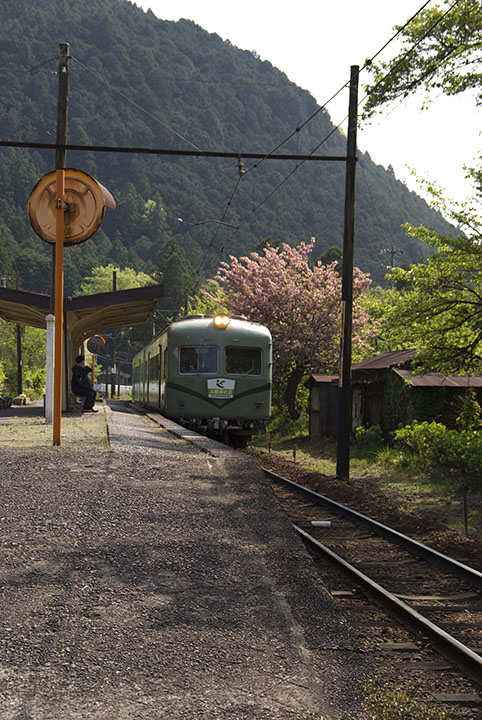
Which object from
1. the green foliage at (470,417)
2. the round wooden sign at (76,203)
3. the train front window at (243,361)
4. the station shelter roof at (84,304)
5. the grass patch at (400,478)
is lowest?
the grass patch at (400,478)

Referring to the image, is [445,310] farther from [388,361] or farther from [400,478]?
[388,361]

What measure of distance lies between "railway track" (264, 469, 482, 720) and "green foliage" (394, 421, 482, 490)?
13.1 ft

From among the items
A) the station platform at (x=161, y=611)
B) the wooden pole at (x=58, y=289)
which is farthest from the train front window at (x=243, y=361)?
the station platform at (x=161, y=611)

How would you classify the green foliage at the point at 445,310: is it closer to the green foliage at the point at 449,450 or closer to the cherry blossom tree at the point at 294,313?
the green foliage at the point at 449,450

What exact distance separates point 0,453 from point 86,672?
7003 millimetres

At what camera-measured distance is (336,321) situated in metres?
30.5

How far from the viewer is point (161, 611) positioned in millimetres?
4766

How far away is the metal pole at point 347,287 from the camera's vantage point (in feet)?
46.0

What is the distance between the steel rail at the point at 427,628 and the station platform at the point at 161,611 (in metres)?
0.63

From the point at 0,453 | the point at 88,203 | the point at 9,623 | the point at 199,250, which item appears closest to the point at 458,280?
the point at 88,203


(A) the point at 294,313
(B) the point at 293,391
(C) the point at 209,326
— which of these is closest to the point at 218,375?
(C) the point at 209,326

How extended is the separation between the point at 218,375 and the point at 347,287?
4.38 m

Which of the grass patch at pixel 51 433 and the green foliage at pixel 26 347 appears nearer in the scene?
the grass patch at pixel 51 433

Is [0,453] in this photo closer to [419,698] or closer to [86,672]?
[86,672]
